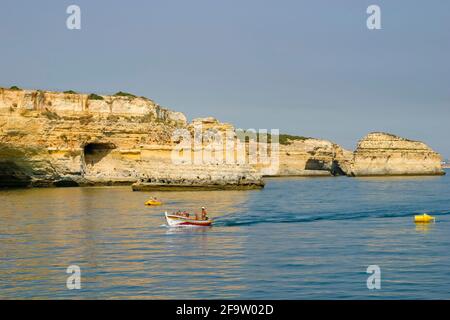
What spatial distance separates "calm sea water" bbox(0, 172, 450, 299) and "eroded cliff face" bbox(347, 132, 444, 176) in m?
99.0

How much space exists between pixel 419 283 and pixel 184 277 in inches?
307

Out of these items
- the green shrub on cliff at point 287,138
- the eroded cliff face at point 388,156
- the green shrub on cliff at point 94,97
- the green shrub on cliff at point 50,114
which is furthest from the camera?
the green shrub on cliff at point 287,138

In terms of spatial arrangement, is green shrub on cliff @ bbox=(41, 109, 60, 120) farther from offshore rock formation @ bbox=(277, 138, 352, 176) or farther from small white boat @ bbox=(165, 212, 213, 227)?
offshore rock formation @ bbox=(277, 138, 352, 176)

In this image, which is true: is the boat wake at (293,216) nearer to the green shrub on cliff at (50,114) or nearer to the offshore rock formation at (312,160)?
the green shrub on cliff at (50,114)

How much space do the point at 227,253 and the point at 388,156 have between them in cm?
12462

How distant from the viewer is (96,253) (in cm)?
2817

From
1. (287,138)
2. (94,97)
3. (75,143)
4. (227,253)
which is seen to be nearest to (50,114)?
(75,143)

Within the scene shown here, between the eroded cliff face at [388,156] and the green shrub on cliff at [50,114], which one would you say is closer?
the green shrub on cliff at [50,114]

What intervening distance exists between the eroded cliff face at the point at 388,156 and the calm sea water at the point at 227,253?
99.0m

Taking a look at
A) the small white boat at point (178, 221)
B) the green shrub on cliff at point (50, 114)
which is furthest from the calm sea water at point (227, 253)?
the green shrub on cliff at point (50, 114)

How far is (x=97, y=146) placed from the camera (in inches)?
3548

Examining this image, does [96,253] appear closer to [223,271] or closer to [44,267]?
[44,267]

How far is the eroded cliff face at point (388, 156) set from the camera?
147500 mm

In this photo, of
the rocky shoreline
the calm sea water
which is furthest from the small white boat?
the rocky shoreline
